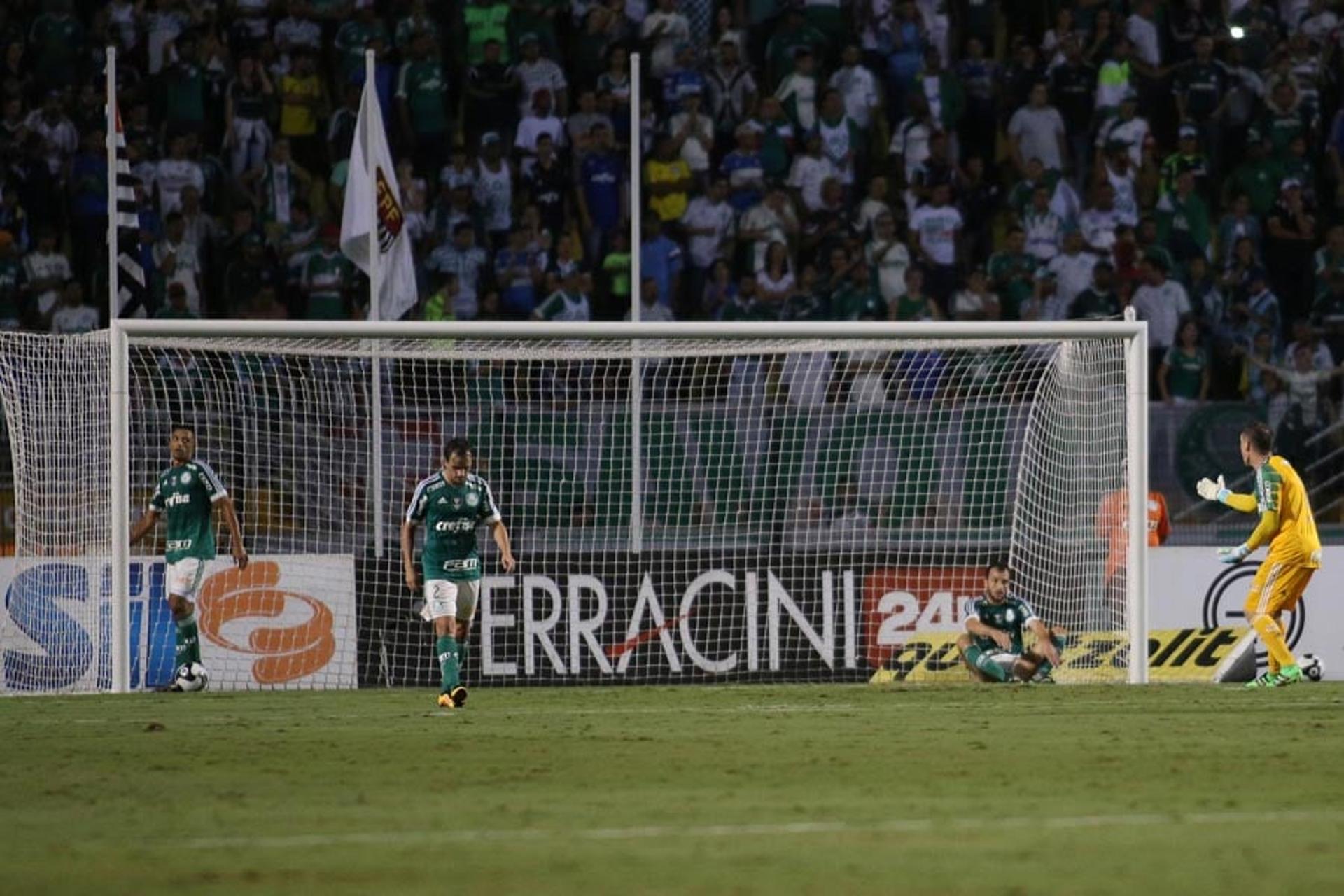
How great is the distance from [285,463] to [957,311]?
7150mm

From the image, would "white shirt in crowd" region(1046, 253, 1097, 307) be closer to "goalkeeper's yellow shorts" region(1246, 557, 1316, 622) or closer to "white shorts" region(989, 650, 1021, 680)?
"white shorts" region(989, 650, 1021, 680)

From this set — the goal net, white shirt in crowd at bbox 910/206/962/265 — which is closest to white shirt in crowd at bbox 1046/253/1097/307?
white shirt in crowd at bbox 910/206/962/265

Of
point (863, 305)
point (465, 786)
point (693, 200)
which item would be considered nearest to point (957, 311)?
point (863, 305)

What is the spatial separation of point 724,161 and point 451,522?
345 inches

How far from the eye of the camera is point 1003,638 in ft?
58.4

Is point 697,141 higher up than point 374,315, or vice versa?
point 697,141

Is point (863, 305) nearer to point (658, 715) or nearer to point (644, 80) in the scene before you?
point (644, 80)

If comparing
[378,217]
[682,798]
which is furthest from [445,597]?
Result: [682,798]

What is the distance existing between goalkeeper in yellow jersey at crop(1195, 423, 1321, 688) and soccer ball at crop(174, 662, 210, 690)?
762cm

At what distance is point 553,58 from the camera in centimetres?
2342

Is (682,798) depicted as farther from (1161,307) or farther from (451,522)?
(1161,307)

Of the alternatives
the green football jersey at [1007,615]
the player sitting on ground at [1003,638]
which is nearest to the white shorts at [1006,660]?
the player sitting on ground at [1003,638]

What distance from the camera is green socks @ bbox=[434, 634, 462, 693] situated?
14844mm

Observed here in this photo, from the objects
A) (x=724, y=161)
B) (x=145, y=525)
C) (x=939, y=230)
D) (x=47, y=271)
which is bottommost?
(x=145, y=525)
